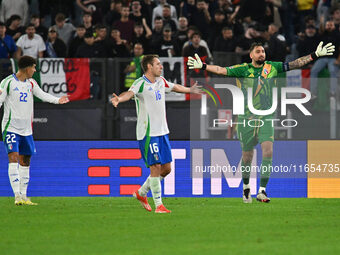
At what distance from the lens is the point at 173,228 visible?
10.3 m

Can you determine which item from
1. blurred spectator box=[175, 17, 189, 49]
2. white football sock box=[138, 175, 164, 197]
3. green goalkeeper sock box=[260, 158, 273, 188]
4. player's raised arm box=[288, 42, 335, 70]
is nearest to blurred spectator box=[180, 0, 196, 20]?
blurred spectator box=[175, 17, 189, 49]

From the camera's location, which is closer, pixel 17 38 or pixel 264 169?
pixel 264 169

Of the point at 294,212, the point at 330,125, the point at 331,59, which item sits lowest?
the point at 294,212

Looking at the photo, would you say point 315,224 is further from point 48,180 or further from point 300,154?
point 48,180

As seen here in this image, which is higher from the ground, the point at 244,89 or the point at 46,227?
the point at 244,89

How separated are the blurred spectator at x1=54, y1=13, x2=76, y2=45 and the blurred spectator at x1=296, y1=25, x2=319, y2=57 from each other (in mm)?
5627

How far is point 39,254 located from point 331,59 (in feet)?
35.5

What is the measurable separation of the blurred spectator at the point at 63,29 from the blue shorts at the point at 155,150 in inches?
381

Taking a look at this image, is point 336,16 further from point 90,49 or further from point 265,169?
point 265,169

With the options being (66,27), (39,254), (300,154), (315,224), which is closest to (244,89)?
(300,154)

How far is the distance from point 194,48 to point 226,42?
1.28 m

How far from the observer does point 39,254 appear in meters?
8.28

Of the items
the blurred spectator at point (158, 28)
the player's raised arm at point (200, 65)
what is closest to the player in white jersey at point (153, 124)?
the player's raised arm at point (200, 65)

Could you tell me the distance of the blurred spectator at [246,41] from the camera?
19.0 meters
